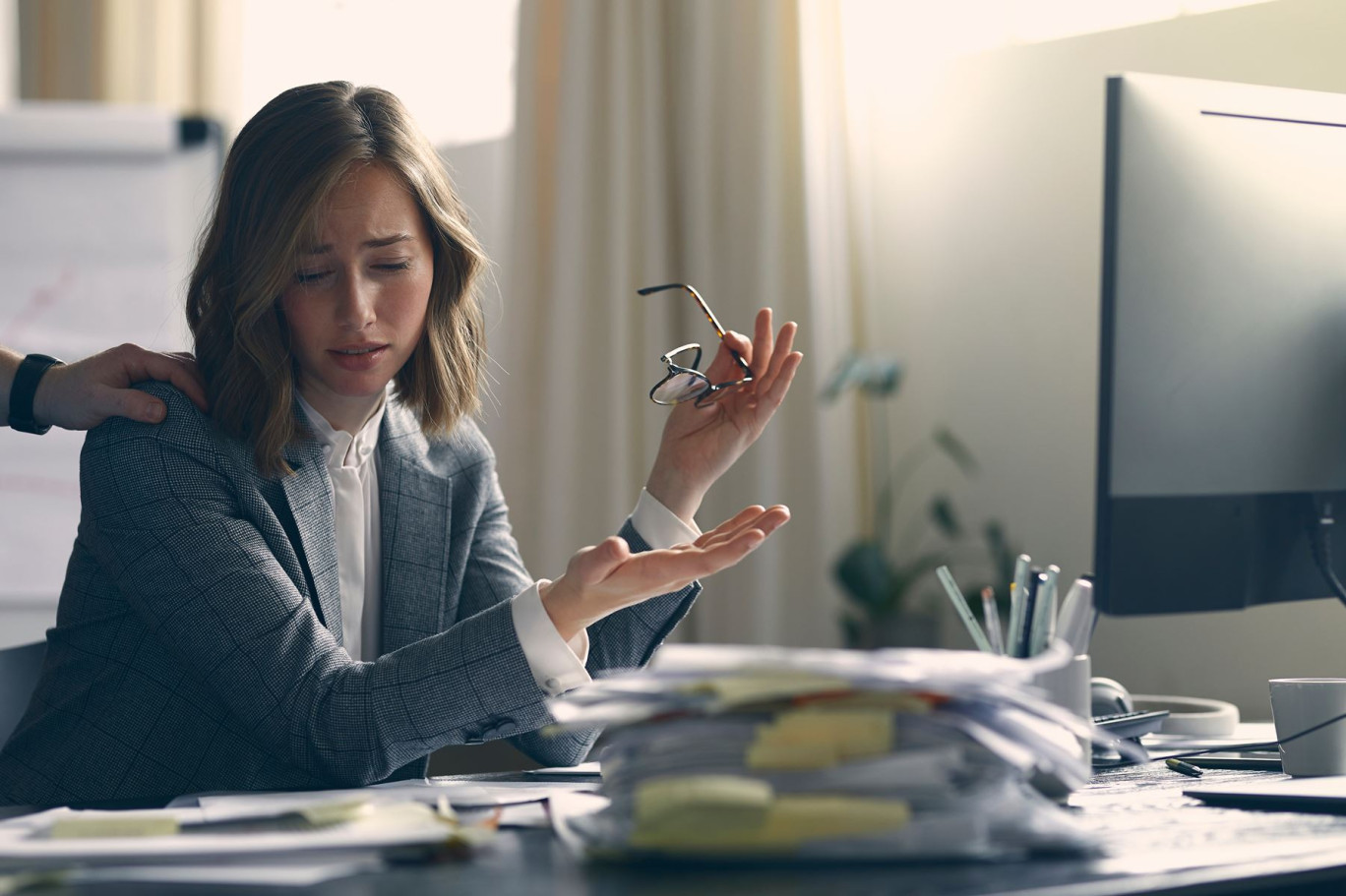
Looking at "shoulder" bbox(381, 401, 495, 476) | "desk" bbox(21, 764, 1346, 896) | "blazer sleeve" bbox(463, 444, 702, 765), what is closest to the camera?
"desk" bbox(21, 764, 1346, 896)

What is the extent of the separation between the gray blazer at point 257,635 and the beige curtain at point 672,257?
1.20m

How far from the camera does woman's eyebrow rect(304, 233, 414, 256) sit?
1211mm

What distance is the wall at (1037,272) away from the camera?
2.02 m

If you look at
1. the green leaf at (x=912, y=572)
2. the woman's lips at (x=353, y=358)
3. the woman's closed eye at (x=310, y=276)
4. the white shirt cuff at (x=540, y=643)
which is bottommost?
the green leaf at (x=912, y=572)

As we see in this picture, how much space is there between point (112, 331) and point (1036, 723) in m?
2.29

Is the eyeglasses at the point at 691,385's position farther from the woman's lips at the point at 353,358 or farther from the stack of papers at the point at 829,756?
the stack of papers at the point at 829,756

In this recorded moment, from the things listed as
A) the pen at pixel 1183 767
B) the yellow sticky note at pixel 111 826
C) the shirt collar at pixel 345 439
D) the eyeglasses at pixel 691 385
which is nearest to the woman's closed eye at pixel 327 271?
the shirt collar at pixel 345 439

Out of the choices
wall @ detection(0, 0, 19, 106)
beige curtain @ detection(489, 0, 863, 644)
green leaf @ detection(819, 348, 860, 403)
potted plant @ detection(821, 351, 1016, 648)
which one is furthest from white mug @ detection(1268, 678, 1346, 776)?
wall @ detection(0, 0, 19, 106)

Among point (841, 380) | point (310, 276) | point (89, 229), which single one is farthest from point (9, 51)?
point (310, 276)

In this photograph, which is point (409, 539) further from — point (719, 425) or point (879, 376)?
point (879, 376)

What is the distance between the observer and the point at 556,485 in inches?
107

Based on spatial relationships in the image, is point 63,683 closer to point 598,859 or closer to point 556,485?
point 598,859

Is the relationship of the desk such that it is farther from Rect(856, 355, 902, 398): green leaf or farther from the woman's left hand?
Rect(856, 355, 902, 398): green leaf

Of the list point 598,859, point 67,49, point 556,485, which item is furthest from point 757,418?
point 67,49
